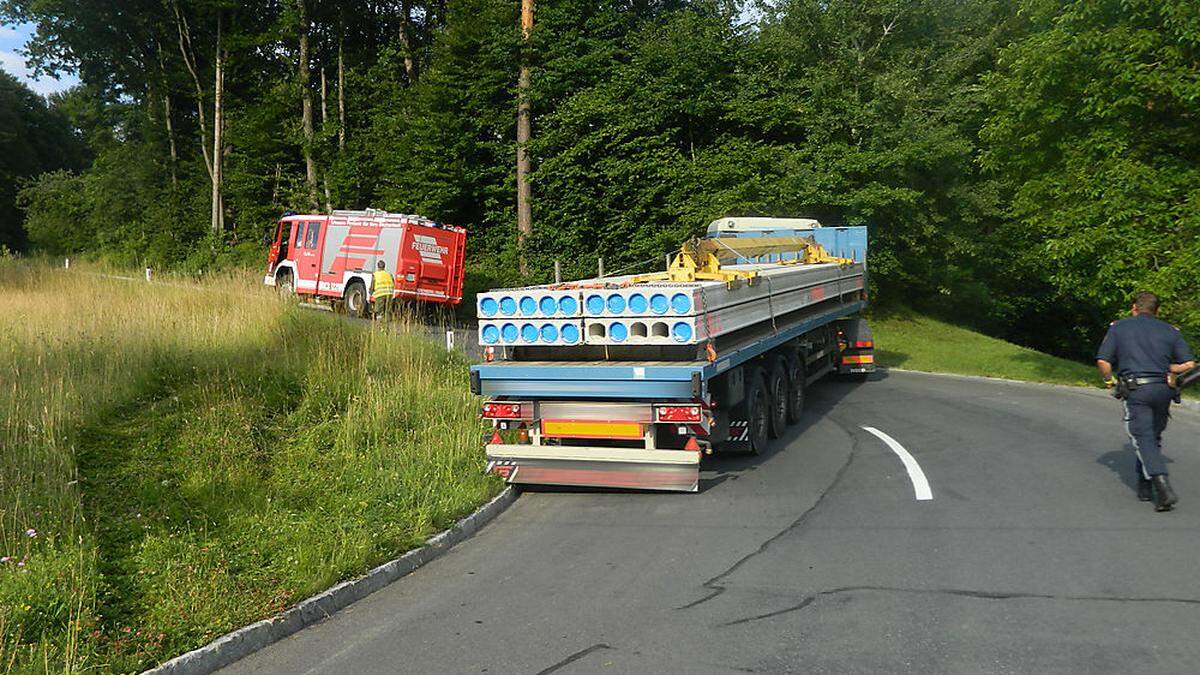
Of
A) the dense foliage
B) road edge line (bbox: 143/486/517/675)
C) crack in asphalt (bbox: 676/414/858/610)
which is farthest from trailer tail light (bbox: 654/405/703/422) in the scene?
the dense foliage

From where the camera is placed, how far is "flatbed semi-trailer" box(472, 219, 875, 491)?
8.09 metres

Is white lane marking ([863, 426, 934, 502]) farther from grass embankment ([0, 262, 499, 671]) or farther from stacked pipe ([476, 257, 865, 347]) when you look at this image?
grass embankment ([0, 262, 499, 671])

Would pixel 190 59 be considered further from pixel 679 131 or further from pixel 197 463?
pixel 197 463

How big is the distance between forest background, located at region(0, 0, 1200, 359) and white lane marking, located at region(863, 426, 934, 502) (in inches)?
243

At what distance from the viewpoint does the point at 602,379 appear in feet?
26.9

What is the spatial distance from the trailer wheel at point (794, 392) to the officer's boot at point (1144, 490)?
15.0 ft

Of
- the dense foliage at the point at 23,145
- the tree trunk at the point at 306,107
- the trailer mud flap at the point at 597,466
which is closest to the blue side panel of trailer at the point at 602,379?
the trailer mud flap at the point at 597,466

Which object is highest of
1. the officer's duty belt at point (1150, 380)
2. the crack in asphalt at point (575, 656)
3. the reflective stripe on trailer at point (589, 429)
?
the officer's duty belt at point (1150, 380)

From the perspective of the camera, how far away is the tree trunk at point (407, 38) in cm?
3709

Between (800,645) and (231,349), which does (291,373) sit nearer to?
(231,349)

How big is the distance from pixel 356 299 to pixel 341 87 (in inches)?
698

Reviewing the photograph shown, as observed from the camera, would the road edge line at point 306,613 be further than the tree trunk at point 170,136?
No

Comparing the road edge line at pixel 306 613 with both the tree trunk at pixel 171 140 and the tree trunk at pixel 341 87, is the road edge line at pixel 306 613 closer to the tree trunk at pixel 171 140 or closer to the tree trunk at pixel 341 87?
the tree trunk at pixel 341 87

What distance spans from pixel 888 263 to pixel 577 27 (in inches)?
498
